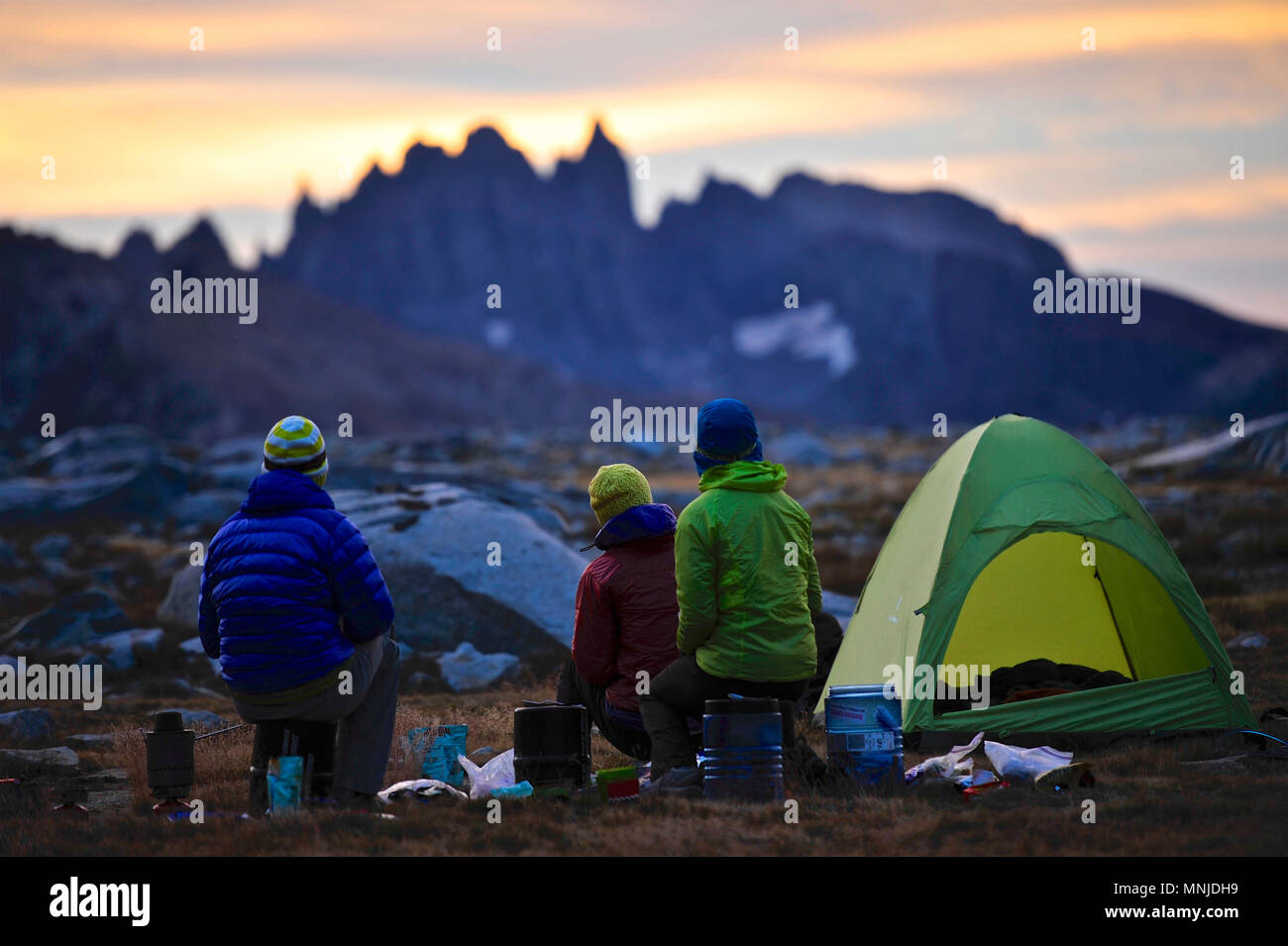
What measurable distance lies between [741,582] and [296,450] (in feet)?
7.57

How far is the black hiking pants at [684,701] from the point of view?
25.0 feet

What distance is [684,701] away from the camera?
7.71 m

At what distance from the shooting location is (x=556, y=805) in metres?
7.43

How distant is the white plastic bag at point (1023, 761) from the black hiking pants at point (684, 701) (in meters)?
1.19

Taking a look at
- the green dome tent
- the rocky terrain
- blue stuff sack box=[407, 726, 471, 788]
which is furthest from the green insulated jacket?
the rocky terrain

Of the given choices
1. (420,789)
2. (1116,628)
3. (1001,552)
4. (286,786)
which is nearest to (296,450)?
(286,786)

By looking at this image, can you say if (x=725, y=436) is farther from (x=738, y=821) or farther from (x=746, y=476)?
(x=738, y=821)

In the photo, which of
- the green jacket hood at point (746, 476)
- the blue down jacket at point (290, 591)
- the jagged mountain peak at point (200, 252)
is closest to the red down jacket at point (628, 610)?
the green jacket hood at point (746, 476)

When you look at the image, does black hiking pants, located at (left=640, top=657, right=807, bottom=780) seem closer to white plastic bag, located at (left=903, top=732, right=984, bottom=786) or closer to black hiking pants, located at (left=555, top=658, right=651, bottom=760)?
black hiking pants, located at (left=555, top=658, right=651, bottom=760)

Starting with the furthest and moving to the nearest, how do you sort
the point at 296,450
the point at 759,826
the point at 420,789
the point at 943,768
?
the point at 943,768, the point at 420,789, the point at 296,450, the point at 759,826

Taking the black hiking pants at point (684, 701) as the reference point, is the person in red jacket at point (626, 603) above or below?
above

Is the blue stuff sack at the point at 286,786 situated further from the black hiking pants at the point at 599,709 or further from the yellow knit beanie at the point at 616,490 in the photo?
the yellow knit beanie at the point at 616,490

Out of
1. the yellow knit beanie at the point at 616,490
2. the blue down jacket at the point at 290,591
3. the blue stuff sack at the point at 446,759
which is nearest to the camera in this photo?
the blue down jacket at the point at 290,591
